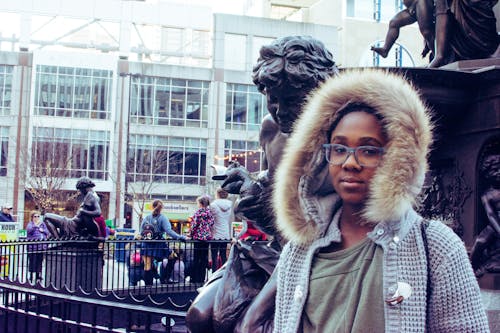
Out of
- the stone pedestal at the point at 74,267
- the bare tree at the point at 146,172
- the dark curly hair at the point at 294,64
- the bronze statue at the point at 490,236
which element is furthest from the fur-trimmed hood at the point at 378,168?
the bare tree at the point at 146,172

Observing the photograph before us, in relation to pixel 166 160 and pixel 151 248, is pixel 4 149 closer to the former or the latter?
pixel 166 160

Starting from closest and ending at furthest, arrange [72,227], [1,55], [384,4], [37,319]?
[37,319] < [72,227] < [1,55] < [384,4]

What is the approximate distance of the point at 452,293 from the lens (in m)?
1.92

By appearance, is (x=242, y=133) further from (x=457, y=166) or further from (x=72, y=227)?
(x=457, y=166)

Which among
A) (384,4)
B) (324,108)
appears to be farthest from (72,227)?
(384,4)

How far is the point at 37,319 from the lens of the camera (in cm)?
516

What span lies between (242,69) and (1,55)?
17.9 metres

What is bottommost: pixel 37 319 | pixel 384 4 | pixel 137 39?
pixel 37 319

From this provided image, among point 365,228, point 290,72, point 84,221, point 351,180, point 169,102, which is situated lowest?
point 84,221

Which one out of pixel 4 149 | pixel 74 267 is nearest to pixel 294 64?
pixel 74 267

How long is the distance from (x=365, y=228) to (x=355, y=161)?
0.75ft

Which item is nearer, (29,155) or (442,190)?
(442,190)

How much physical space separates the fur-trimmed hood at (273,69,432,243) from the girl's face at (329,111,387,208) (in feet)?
0.13

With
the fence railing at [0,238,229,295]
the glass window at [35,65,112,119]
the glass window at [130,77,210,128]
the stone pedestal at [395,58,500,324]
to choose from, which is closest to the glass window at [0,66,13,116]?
the glass window at [35,65,112,119]
